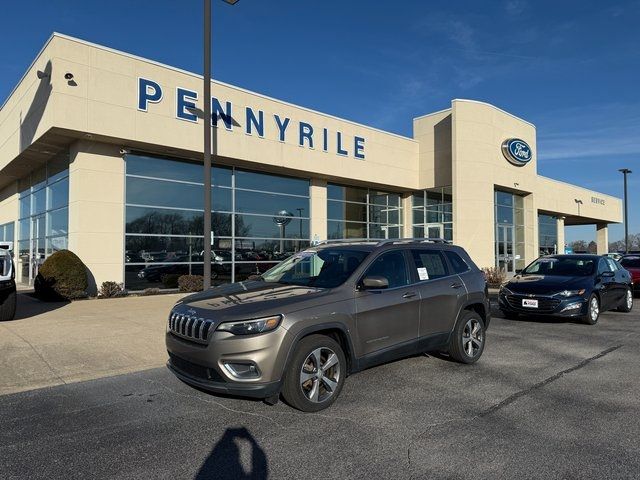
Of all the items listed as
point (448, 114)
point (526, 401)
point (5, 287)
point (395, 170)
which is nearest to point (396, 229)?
point (395, 170)

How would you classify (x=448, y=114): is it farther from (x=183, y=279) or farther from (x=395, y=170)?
(x=183, y=279)

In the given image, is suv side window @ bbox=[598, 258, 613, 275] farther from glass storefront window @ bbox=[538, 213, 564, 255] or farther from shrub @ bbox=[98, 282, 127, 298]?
glass storefront window @ bbox=[538, 213, 564, 255]

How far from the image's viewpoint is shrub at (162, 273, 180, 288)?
16.0 meters

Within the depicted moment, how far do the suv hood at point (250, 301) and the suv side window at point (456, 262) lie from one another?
2.54 m

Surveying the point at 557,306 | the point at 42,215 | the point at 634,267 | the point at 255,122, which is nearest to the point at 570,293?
the point at 557,306

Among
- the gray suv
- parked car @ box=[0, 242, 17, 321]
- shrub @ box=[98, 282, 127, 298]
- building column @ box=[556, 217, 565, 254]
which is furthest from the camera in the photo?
building column @ box=[556, 217, 565, 254]

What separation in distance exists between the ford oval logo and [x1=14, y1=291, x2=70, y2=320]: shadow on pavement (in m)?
20.8

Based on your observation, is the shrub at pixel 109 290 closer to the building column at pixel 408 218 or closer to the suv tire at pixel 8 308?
the suv tire at pixel 8 308

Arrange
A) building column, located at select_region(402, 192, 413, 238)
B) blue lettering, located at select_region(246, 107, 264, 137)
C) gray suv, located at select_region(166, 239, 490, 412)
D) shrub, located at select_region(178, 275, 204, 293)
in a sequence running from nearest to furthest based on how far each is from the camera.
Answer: gray suv, located at select_region(166, 239, 490, 412)
shrub, located at select_region(178, 275, 204, 293)
blue lettering, located at select_region(246, 107, 264, 137)
building column, located at select_region(402, 192, 413, 238)

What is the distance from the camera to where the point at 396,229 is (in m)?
25.6

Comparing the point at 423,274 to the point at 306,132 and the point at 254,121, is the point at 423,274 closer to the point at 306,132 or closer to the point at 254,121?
the point at 254,121

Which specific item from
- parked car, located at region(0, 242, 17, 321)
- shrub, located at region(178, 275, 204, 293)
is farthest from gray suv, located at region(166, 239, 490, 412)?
shrub, located at region(178, 275, 204, 293)

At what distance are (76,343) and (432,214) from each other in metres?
20.2

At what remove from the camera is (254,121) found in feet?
57.6
